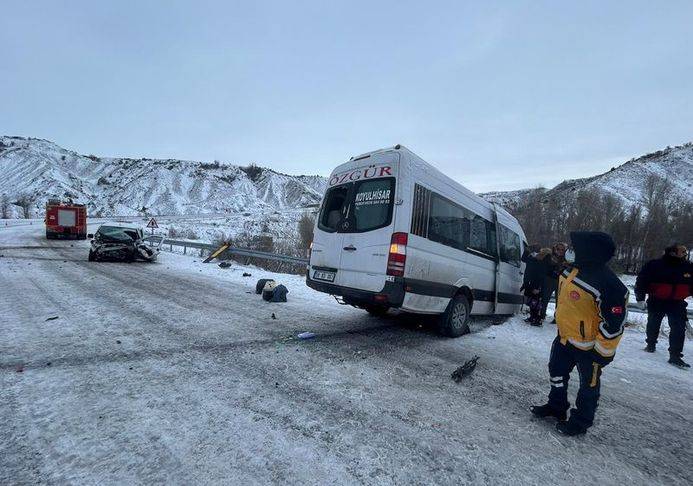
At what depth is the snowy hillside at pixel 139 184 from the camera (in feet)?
240

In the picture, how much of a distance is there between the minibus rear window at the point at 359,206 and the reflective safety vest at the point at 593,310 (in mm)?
2459

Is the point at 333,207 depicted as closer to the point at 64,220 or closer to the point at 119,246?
the point at 119,246

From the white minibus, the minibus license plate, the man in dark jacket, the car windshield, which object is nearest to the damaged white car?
the car windshield

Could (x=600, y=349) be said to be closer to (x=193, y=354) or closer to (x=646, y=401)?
(x=646, y=401)

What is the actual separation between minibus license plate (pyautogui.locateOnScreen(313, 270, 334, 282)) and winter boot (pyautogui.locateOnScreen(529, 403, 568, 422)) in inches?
125

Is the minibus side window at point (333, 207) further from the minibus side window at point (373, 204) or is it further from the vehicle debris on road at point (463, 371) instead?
the vehicle debris on road at point (463, 371)

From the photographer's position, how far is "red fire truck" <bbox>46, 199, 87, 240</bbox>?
74.6 feet

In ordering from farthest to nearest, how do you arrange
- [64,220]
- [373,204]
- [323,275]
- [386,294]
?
[64,220] → [323,275] → [373,204] → [386,294]

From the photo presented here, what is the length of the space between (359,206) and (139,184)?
9217 centimetres

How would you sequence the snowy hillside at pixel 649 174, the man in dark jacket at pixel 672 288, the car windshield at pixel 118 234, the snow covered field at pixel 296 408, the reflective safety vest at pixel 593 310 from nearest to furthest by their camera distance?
the snow covered field at pixel 296 408
the reflective safety vest at pixel 593 310
the man in dark jacket at pixel 672 288
the car windshield at pixel 118 234
the snowy hillside at pixel 649 174

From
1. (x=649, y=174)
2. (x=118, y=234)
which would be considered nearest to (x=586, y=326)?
(x=118, y=234)

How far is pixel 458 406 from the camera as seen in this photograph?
3.28 meters

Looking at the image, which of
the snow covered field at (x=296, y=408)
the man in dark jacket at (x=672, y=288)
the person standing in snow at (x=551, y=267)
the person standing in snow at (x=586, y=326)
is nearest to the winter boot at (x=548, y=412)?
the person standing in snow at (x=586, y=326)

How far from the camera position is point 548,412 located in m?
3.18
